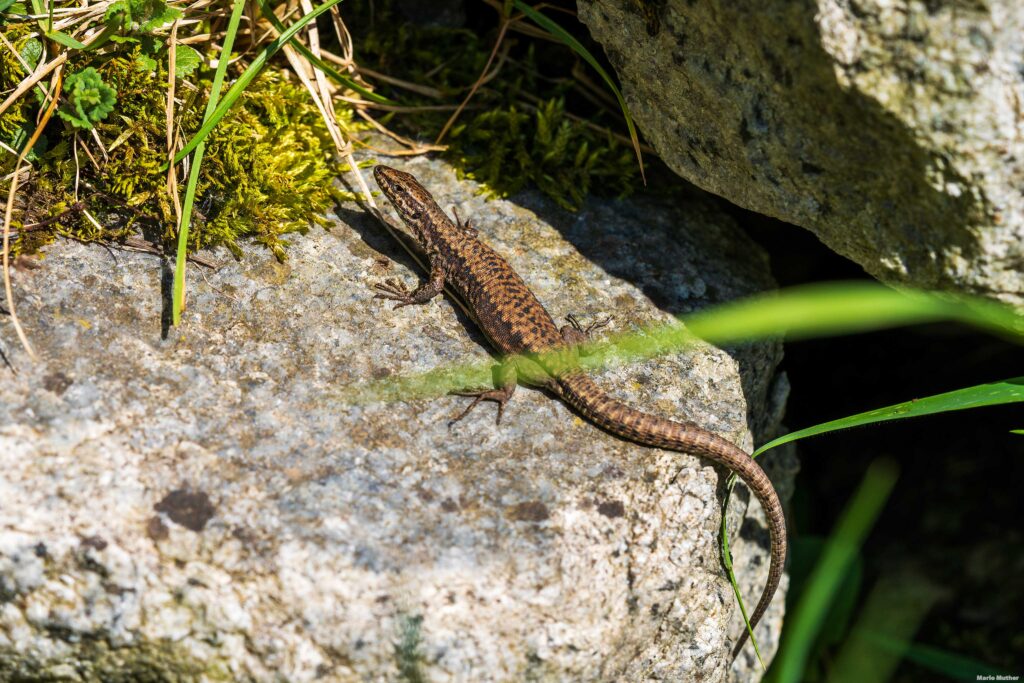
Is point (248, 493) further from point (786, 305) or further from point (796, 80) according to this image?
point (796, 80)

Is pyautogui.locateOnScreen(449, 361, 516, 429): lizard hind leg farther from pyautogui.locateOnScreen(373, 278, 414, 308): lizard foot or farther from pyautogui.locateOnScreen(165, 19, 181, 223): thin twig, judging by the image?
pyautogui.locateOnScreen(165, 19, 181, 223): thin twig

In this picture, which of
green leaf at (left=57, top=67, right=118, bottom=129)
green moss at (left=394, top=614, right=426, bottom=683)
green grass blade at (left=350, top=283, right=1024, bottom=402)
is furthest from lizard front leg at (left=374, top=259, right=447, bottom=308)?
green moss at (left=394, top=614, right=426, bottom=683)

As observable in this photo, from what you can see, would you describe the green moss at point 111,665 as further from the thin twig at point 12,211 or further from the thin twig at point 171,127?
→ the thin twig at point 171,127

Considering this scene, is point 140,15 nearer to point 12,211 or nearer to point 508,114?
point 12,211

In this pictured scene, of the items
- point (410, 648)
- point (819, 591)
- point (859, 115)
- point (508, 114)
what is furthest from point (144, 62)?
point (819, 591)

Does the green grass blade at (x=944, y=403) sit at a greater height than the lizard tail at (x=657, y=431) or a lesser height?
greater

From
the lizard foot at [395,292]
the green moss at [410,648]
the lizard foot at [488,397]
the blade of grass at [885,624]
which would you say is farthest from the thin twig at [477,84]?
the blade of grass at [885,624]
